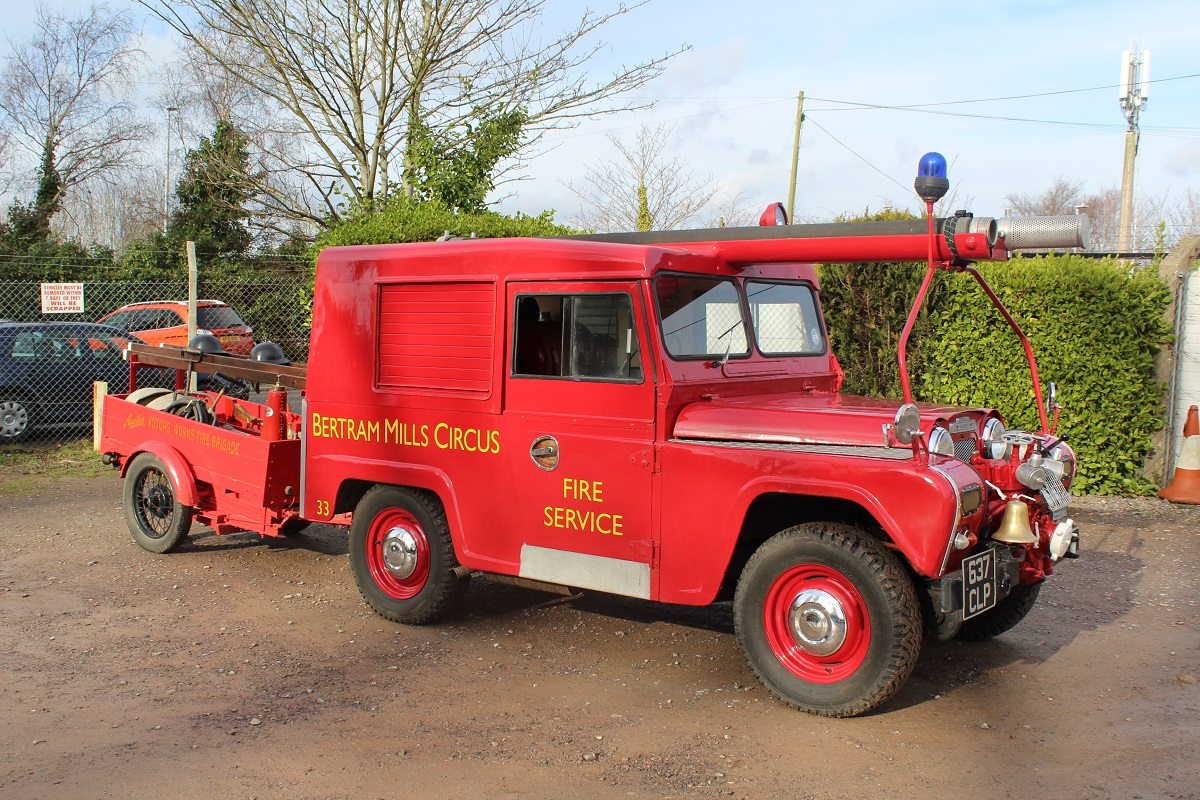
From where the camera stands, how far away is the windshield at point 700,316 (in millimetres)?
5152

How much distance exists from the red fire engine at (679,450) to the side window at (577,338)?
0.01 m

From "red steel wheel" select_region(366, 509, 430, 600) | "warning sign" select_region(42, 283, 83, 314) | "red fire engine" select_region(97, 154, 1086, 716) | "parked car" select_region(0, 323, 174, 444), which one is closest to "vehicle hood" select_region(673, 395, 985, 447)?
"red fire engine" select_region(97, 154, 1086, 716)

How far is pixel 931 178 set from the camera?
4555 mm

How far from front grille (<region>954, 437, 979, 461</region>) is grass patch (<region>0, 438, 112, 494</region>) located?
857 centimetres

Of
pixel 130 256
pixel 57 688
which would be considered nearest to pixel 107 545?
pixel 57 688

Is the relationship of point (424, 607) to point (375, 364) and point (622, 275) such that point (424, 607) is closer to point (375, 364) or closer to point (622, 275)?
point (375, 364)

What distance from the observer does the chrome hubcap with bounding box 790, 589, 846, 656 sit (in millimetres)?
4562

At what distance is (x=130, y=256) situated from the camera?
22031mm

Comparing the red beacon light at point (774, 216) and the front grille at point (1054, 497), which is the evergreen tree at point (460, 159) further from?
the front grille at point (1054, 497)

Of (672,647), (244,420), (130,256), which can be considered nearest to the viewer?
(672,647)

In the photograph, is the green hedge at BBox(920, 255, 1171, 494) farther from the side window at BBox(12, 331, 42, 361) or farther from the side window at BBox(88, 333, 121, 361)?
the side window at BBox(12, 331, 42, 361)

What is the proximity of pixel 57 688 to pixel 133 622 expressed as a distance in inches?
41.7

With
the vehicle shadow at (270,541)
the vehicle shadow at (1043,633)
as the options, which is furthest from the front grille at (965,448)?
the vehicle shadow at (270,541)

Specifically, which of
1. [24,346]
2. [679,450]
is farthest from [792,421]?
[24,346]
